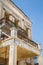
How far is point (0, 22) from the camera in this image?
51.3 ft

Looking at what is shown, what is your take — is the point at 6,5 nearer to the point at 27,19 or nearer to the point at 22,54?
the point at 27,19

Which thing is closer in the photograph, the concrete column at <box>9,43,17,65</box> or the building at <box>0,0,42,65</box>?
the concrete column at <box>9,43,17,65</box>

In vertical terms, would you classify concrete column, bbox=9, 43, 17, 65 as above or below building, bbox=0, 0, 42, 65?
below

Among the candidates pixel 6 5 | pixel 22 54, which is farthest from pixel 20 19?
pixel 22 54

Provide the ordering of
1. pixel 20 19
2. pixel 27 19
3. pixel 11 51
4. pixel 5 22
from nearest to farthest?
pixel 11 51 < pixel 5 22 < pixel 20 19 < pixel 27 19

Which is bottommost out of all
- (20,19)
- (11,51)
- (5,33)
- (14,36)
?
(11,51)

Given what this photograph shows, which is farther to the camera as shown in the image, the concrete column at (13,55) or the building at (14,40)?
the building at (14,40)

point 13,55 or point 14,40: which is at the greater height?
A: point 14,40

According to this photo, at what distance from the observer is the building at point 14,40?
1180 cm

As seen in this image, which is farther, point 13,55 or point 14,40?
point 14,40

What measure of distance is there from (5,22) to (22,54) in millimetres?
3354

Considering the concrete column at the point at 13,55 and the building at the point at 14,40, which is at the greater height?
the building at the point at 14,40

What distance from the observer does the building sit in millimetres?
11801

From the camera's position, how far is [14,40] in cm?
1178
